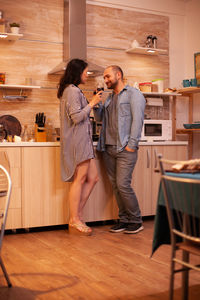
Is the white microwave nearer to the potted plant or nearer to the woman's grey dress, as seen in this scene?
the woman's grey dress

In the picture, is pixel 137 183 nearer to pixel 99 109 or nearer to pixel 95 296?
pixel 99 109

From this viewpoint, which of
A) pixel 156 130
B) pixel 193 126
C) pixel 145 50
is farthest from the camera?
pixel 145 50

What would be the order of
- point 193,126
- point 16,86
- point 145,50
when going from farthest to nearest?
1. point 145,50
2. point 193,126
3. point 16,86

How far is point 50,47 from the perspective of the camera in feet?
15.2

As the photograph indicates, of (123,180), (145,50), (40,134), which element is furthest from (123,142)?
(145,50)

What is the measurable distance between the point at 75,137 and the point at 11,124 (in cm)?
104

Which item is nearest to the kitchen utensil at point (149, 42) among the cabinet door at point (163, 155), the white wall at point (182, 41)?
the white wall at point (182, 41)

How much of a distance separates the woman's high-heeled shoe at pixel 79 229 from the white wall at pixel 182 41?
231 centimetres

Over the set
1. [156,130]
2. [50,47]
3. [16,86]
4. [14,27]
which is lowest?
[156,130]

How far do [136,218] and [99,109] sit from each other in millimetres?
1105

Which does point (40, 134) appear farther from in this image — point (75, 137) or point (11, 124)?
point (75, 137)

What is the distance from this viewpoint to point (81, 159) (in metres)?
3.63

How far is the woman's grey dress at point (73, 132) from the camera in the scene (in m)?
3.60

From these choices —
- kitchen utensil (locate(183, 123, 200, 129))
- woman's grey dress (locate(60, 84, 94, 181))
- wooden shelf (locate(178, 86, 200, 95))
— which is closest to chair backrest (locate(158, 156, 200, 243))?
woman's grey dress (locate(60, 84, 94, 181))
